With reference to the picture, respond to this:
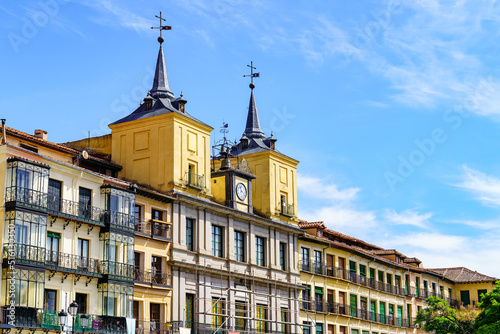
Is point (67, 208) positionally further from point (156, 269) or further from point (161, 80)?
point (161, 80)

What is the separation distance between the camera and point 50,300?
38.3 meters

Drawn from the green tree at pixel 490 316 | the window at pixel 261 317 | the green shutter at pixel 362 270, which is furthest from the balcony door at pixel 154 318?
the green shutter at pixel 362 270

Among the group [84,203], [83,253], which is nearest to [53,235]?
[83,253]

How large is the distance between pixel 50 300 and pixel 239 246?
1661cm

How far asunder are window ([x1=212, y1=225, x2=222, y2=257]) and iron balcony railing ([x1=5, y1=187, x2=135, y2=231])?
8216 millimetres

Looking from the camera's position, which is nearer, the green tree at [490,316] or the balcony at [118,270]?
the balcony at [118,270]

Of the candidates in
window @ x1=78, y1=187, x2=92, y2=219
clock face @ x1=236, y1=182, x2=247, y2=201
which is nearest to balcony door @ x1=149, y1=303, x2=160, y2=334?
window @ x1=78, y1=187, x2=92, y2=219

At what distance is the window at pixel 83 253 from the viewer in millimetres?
40094

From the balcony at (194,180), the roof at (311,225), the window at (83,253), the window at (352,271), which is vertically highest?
the balcony at (194,180)

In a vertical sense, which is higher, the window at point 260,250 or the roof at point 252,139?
the roof at point 252,139

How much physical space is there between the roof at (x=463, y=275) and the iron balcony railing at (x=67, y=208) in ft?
161

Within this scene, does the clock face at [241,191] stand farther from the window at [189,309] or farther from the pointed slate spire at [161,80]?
the window at [189,309]

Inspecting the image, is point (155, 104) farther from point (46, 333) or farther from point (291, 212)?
point (46, 333)

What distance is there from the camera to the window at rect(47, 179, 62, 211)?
128 feet
